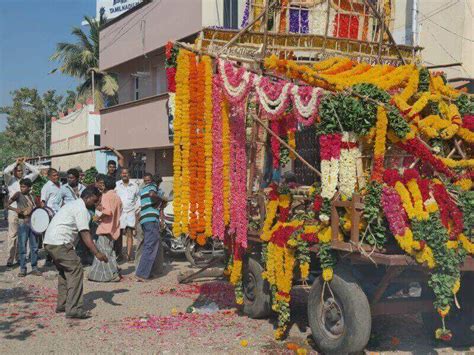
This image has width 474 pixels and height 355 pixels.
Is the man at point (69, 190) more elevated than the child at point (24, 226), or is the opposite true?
the man at point (69, 190)

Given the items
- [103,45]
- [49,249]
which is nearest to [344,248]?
[49,249]

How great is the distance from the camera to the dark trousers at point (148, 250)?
9.91 metres

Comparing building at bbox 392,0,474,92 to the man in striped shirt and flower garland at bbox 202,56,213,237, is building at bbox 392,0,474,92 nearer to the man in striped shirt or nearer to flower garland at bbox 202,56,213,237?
the man in striped shirt

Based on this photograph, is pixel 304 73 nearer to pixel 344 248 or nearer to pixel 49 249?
pixel 344 248

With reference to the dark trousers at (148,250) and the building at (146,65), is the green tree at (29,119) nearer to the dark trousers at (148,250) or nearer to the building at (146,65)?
the building at (146,65)

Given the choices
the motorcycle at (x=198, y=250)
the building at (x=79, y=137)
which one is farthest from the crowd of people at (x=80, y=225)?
the building at (x=79, y=137)

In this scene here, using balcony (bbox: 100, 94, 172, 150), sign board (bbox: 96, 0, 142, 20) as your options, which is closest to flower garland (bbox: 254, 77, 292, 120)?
balcony (bbox: 100, 94, 172, 150)

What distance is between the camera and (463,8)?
14.2m

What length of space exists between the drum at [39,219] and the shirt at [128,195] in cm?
188

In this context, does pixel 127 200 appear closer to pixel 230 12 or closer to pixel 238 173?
pixel 238 173

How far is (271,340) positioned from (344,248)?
1717 mm

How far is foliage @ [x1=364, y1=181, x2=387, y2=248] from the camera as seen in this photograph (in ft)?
16.6

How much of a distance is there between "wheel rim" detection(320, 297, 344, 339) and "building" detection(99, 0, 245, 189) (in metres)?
12.5

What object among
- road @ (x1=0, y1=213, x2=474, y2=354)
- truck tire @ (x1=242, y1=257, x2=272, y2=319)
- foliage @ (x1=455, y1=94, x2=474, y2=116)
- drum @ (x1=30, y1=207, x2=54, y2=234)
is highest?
foliage @ (x1=455, y1=94, x2=474, y2=116)
